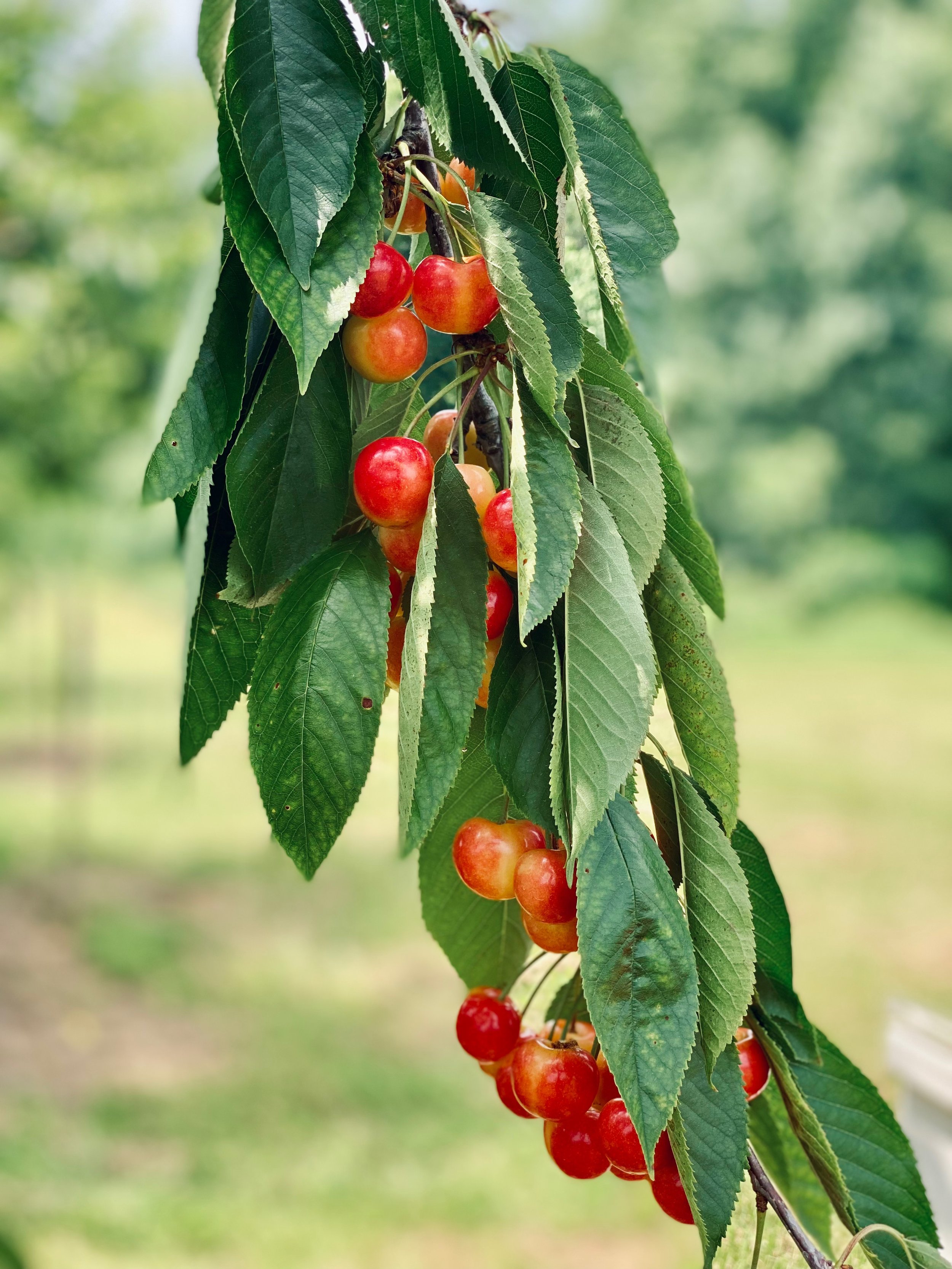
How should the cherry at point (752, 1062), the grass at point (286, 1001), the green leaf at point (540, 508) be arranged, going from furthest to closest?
the grass at point (286, 1001)
the cherry at point (752, 1062)
the green leaf at point (540, 508)

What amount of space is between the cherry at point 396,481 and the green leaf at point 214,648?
0.07m

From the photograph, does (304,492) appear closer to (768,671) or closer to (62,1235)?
(62,1235)

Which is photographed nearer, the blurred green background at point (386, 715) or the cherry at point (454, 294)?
A: the cherry at point (454, 294)

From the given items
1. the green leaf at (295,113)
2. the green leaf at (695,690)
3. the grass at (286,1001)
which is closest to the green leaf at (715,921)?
the green leaf at (695,690)

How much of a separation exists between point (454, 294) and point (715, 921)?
242 millimetres

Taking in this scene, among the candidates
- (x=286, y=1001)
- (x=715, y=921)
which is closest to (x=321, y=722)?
(x=715, y=921)

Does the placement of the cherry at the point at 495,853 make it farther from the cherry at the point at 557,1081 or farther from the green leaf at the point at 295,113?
the green leaf at the point at 295,113

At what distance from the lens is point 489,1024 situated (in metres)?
0.55

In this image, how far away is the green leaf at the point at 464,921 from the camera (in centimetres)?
54

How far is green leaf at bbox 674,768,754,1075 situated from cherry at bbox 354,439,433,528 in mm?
139

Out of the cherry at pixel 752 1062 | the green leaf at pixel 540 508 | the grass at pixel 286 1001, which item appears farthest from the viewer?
the grass at pixel 286 1001

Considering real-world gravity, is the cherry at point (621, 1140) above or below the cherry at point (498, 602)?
below

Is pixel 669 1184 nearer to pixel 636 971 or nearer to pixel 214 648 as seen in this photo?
pixel 636 971

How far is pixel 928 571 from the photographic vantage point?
9336 mm
